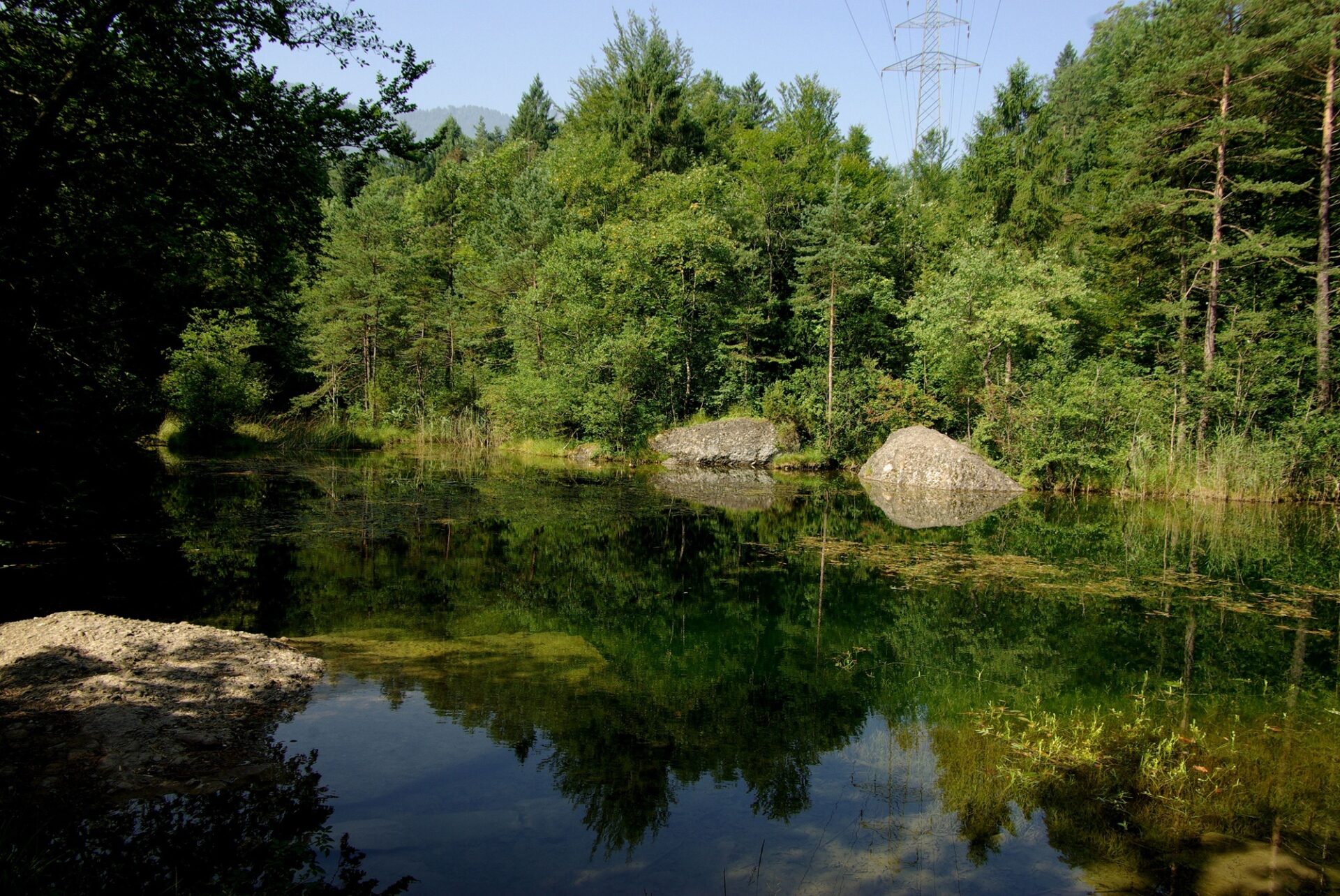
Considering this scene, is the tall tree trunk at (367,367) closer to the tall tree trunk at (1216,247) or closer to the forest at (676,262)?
the forest at (676,262)

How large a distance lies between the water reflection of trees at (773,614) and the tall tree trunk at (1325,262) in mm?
3603

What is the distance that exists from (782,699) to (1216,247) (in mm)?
17888

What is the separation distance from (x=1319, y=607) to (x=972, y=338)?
44.4ft

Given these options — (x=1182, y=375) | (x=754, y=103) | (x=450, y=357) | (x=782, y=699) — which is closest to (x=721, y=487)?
(x=1182, y=375)

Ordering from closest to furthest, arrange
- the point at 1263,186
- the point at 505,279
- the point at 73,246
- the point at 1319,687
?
the point at 73,246 → the point at 1319,687 → the point at 1263,186 → the point at 505,279

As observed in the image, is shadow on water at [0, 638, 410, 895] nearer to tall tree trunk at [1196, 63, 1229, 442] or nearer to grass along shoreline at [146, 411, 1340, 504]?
grass along shoreline at [146, 411, 1340, 504]

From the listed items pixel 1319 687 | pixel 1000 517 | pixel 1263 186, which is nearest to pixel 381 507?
pixel 1000 517

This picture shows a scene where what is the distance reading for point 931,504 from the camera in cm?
1650

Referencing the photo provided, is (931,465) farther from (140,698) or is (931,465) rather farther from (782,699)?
(140,698)

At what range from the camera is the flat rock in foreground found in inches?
160

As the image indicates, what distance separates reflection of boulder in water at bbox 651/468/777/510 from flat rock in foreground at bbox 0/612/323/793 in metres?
10.9

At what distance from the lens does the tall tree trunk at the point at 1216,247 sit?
17.0 meters

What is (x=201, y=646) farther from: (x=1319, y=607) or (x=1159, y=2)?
(x=1159, y=2)

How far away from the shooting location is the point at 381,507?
1358cm
